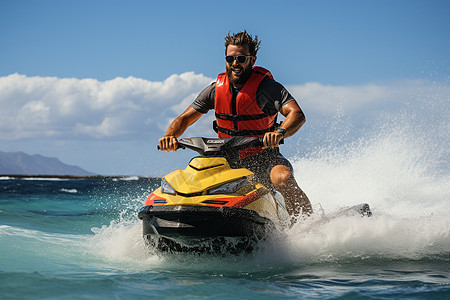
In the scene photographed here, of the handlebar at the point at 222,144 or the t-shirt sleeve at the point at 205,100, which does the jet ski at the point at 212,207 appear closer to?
the handlebar at the point at 222,144

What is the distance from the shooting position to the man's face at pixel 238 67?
4.24 m

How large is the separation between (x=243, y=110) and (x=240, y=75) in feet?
0.96

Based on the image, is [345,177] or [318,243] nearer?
[318,243]

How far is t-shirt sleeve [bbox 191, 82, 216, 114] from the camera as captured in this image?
4508 mm

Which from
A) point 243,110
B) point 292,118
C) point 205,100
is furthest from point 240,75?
point 292,118

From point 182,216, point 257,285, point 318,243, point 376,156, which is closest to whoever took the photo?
point 257,285

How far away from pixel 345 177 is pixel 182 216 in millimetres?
6072

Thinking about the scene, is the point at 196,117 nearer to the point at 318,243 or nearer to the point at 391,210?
the point at 318,243

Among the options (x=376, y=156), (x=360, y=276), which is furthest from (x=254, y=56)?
(x=376, y=156)

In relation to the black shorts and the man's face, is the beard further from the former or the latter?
the black shorts

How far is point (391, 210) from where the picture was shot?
722 centimetres

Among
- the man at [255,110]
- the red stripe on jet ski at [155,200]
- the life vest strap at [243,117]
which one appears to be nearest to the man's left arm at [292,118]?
the man at [255,110]

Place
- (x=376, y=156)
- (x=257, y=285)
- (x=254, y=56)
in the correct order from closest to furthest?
(x=257, y=285)
(x=254, y=56)
(x=376, y=156)

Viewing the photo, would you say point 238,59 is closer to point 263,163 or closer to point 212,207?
point 263,163
